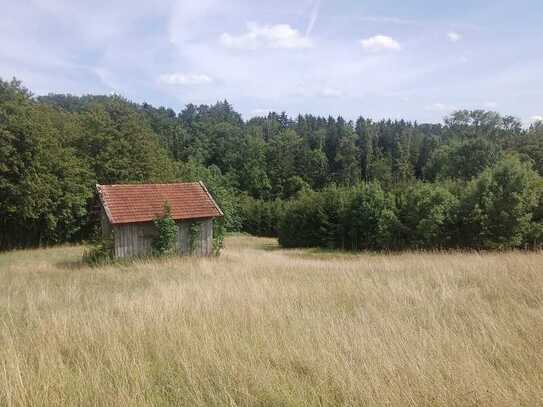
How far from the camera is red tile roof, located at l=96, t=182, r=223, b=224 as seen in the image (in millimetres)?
18188

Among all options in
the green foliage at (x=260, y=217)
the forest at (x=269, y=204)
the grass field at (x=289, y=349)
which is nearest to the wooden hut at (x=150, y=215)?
the forest at (x=269, y=204)

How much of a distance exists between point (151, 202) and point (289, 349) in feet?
54.4

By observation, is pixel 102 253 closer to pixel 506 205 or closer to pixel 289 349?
pixel 289 349

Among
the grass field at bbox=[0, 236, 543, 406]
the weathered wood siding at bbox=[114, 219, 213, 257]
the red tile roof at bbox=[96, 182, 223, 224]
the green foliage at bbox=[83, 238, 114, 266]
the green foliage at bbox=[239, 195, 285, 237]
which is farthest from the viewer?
the green foliage at bbox=[239, 195, 285, 237]

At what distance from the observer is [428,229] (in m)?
28.2

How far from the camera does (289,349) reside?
3.74 meters

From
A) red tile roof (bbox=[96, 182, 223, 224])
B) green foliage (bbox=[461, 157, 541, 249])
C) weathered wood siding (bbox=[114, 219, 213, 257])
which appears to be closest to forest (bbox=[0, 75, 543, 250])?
green foliage (bbox=[461, 157, 541, 249])

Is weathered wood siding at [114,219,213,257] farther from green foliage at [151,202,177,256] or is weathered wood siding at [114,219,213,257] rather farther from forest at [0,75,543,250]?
forest at [0,75,543,250]

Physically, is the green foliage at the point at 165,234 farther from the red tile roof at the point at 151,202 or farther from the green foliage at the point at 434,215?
the green foliage at the point at 434,215

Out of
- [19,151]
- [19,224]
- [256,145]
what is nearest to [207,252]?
[19,151]

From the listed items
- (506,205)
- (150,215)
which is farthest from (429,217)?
(150,215)

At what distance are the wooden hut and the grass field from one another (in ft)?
39.8

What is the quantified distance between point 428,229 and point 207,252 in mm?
16319

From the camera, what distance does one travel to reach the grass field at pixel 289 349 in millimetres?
2924
